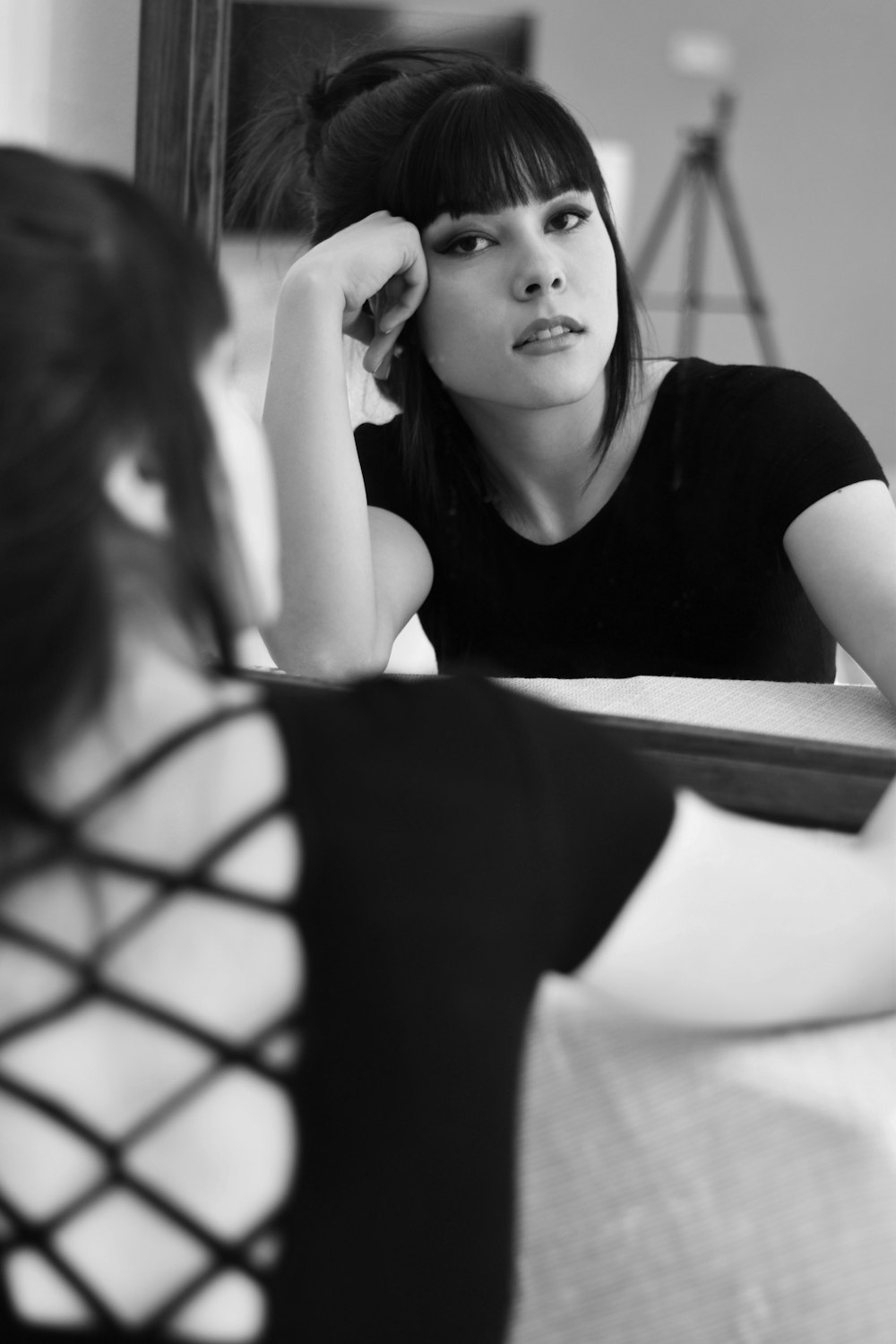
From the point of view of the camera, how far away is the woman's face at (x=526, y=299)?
0.89m

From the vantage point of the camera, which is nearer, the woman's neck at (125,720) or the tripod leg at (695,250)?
the woman's neck at (125,720)

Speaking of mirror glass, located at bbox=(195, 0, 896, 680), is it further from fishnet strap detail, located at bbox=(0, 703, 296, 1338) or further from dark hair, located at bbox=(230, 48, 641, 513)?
fishnet strap detail, located at bbox=(0, 703, 296, 1338)

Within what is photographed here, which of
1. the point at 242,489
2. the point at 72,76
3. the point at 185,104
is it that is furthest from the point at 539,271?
the point at 242,489

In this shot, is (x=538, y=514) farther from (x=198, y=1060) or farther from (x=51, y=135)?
(x=198, y=1060)

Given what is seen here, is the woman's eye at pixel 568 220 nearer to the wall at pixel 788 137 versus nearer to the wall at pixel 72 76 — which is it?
the wall at pixel 788 137

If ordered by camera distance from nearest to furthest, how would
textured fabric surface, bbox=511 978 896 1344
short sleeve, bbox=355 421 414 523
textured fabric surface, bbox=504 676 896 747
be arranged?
textured fabric surface, bbox=511 978 896 1344 → textured fabric surface, bbox=504 676 896 747 → short sleeve, bbox=355 421 414 523

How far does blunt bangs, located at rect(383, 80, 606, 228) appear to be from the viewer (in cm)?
86

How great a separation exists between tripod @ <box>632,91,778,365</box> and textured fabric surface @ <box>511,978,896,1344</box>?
0.47 metres

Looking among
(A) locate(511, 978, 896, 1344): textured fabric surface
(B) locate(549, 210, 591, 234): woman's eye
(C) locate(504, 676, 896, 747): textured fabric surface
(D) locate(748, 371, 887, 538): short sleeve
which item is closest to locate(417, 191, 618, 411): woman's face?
(B) locate(549, 210, 591, 234): woman's eye

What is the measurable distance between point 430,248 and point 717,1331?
70 centimetres

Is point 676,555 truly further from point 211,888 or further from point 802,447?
point 211,888

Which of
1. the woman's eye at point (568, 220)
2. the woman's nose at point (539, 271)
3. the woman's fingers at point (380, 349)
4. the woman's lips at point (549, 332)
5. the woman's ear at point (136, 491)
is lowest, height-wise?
the woman's fingers at point (380, 349)

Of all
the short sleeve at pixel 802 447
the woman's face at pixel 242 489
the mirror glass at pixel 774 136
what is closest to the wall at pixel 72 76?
the mirror glass at pixel 774 136

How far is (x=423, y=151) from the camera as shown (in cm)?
91
